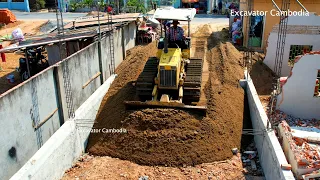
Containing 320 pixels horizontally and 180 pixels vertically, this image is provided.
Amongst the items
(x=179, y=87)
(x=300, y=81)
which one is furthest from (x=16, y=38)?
(x=300, y=81)

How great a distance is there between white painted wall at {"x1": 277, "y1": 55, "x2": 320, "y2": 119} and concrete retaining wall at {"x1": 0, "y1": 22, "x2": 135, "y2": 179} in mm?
6254

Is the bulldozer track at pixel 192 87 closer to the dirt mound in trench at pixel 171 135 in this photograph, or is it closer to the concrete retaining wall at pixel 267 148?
the dirt mound in trench at pixel 171 135

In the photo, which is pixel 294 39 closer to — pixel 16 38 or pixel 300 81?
pixel 300 81

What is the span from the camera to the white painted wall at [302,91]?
9.80m

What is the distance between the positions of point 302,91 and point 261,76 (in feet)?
9.42

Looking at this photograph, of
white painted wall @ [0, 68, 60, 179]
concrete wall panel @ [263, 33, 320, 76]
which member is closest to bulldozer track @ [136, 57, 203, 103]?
white painted wall @ [0, 68, 60, 179]

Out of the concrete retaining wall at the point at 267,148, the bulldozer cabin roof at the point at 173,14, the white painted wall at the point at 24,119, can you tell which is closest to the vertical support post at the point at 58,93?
the white painted wall at the point at 24,119

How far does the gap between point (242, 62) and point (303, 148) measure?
680 cm

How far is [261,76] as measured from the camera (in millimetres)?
12852

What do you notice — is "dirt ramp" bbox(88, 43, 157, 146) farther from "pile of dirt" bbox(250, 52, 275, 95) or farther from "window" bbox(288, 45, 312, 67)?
"window" bbox(288, 45, 312, 67)

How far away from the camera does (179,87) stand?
9.45 m

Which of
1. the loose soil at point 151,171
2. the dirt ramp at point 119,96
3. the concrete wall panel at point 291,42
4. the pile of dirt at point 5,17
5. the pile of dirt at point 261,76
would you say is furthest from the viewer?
the pile of dirt at point 5,17

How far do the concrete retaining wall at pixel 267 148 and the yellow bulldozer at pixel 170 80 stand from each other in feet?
5.22

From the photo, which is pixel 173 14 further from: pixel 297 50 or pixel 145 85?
pixel 297 50
